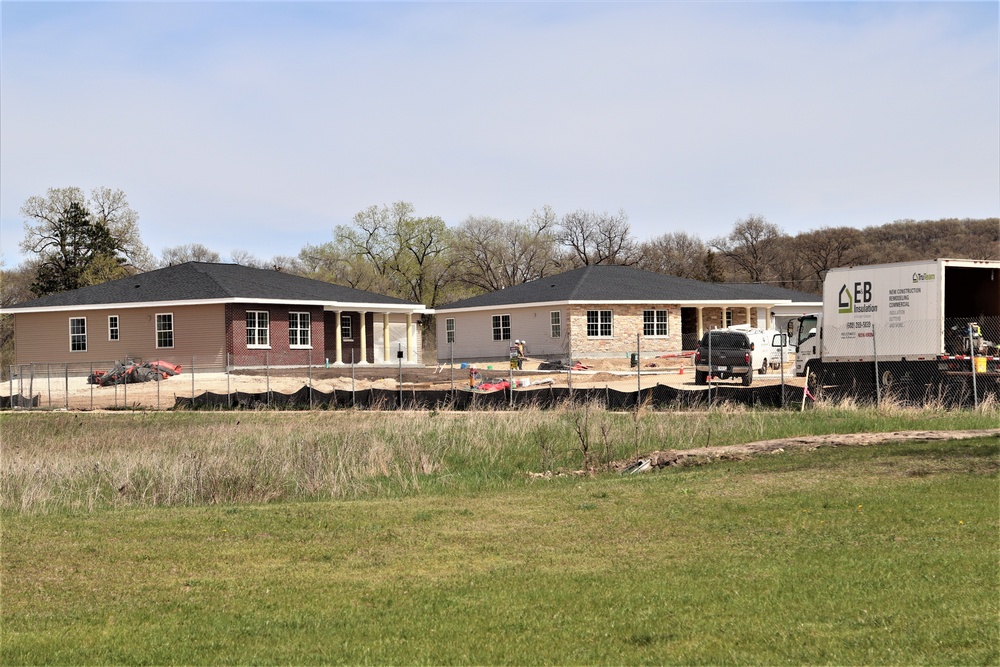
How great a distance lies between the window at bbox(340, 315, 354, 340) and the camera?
48.6 m

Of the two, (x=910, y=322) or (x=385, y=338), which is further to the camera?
(x=385, y=338)

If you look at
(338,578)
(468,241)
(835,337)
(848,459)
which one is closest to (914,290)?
(835,337)

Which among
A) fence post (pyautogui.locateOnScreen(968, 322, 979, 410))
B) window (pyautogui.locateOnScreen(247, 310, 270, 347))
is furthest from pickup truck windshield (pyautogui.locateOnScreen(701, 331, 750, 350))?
window (pyautogui.locateOnScreen(247, 310, 270, 347))

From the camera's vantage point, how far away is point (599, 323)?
164 feet

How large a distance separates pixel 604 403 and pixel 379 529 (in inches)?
586

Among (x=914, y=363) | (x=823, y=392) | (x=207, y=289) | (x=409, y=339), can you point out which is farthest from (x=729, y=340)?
(x=207, y=289)

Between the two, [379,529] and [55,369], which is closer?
[379,529]

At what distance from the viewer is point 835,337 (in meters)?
27.4

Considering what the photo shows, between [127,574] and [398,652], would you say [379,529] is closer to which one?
[127,574]

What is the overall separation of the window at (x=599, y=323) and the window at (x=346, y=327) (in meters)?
11.5

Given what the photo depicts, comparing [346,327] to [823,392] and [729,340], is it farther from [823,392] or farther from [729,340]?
[823,392]

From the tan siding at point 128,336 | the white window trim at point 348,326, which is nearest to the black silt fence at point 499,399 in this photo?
the tan siding at point 128,336

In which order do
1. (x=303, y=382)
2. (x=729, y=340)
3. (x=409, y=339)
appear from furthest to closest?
(x=409, y=339) < (x=303, y=382) < (x=729, y=340)

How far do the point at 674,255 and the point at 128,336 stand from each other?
206 feet
